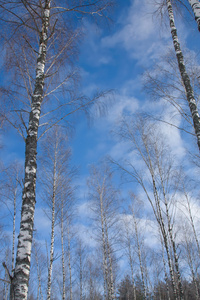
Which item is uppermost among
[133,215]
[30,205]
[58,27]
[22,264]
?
[58,27]

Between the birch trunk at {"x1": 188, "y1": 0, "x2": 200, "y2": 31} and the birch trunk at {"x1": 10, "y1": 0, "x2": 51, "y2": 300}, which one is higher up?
the birch trunk at {"x1": 188, "y1": 0, "x2": 200, "y2": 31}

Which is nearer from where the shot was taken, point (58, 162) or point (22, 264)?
point (22, 264)

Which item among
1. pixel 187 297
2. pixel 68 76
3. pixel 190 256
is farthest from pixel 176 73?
pixel 187 297

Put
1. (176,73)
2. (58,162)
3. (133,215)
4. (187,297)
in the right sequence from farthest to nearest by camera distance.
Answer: (187,297) < (133,215) < (58,162) < (176,73)

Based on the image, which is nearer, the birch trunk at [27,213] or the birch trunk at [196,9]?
the birch trunk at [27,213]

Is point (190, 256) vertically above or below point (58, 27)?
below

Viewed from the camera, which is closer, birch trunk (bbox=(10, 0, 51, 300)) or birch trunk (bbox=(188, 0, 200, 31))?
birch trunk (bbox=(10, 0, 51, 300))

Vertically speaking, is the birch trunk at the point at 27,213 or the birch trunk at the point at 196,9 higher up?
the birch trunk at the point at 196,9

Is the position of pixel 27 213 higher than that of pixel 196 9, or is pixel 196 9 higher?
pixel 196 9

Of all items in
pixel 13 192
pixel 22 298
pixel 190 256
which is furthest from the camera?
pixel 190 256

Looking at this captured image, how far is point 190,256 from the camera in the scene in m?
20.9

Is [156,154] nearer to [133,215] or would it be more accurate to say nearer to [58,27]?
[58,27]

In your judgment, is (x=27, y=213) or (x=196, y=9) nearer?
(x=27, y=213)

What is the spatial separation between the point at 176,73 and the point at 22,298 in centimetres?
704
